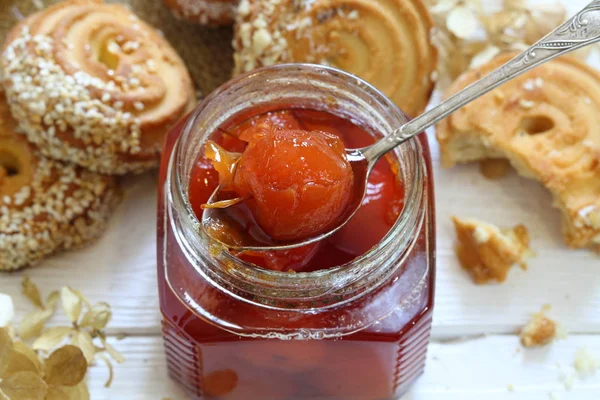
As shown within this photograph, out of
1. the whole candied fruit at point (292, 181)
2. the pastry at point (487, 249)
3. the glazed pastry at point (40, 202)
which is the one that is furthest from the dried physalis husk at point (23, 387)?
the pastry at point (487, 249)

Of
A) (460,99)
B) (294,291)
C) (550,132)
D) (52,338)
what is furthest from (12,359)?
(550,132)

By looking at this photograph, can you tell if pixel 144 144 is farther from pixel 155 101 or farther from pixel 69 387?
pixel 69 387

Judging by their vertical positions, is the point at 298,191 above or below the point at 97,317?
above

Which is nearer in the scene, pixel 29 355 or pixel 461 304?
pixel 29 355

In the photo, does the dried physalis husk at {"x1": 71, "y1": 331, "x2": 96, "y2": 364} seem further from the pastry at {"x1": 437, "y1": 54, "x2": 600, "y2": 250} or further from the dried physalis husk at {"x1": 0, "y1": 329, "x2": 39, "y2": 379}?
the pastry at {"x1": 437, "y1": 54, "x2": 600, "y2": 250}

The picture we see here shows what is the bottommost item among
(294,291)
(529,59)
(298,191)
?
(294,291)

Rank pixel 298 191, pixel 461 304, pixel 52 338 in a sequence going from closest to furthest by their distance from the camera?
1. pixel 298 191
2. pixel 52 338
3. pixel 461 304

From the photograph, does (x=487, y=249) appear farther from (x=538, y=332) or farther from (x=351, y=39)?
(x=351, y=39)

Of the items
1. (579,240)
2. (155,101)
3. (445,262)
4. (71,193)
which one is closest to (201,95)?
(155,101)
